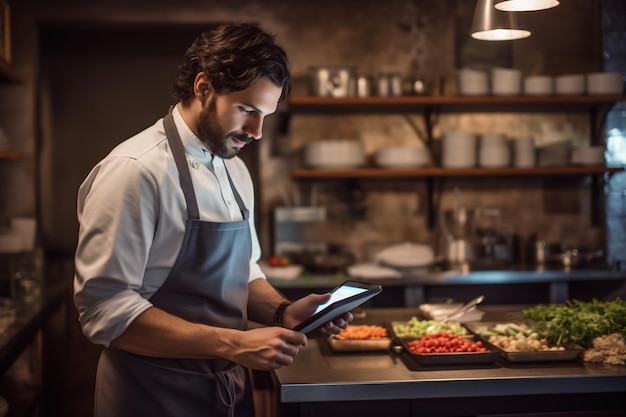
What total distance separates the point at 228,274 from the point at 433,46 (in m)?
3.68

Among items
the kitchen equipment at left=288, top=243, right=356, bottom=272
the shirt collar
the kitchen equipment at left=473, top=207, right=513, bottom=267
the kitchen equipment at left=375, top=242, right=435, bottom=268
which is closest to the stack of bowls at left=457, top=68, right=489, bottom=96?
the kitchen equipment at left=473, top=207, right=513, bottom=267

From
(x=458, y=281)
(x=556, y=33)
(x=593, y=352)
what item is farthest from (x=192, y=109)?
(x=556, y=33)

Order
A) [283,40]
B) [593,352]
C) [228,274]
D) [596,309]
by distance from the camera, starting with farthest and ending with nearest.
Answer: [283,40] < [596,309] < [593,352] < [228,274]

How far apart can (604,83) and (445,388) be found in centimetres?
364

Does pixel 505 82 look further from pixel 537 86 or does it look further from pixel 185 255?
pixel 185 255

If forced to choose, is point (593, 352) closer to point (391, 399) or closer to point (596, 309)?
point (596, 309)

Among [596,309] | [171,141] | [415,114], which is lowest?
[596,309]

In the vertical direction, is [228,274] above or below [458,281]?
A: above

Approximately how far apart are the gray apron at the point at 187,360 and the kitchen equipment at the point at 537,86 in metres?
3.53

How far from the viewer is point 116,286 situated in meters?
1.93

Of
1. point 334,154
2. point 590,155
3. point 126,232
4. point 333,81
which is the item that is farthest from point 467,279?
point 126,232

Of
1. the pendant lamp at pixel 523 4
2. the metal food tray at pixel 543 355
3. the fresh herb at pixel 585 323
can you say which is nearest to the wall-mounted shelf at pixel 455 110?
the pendant lamp at pixel 523 4

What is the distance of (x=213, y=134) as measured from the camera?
2182 millimetres

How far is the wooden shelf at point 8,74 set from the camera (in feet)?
14.4
